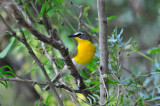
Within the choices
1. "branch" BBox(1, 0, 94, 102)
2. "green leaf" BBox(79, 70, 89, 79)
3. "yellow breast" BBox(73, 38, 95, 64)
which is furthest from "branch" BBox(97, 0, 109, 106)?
"yellow breast" BBox(73, 38, 95, 64)

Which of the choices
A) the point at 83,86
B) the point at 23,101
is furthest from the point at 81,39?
the point at 23,101

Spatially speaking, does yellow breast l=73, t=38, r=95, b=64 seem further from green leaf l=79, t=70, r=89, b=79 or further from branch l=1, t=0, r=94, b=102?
branch l=1, t=0, r=94, b=102

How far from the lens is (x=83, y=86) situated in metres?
1.14

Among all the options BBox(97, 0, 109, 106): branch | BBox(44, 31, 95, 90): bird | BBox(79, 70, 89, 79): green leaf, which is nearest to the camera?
BBox(97, 0, 109, 106): branch

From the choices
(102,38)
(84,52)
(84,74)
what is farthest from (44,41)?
(84,52)

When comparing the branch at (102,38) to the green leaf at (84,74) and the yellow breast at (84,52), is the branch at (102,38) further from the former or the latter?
the yellow breast at (84,52)

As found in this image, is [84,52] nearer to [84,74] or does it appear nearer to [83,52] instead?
[83,52]

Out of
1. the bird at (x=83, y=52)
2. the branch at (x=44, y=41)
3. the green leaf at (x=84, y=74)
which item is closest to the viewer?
the branch at (x=44, y=41)

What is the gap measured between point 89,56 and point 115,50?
1.63ft

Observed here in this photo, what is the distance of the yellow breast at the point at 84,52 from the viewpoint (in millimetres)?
1544

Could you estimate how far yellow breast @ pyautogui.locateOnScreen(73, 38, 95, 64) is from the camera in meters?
1.54

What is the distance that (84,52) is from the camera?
1.62 meters

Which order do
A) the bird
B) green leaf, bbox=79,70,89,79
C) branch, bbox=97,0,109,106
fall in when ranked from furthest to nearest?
the bird
green leaf, bbox=79,70,89,79
branch, bbox=97,0,109,106

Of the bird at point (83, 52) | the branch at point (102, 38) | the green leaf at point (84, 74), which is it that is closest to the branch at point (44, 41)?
the branch at point (102, 38)
